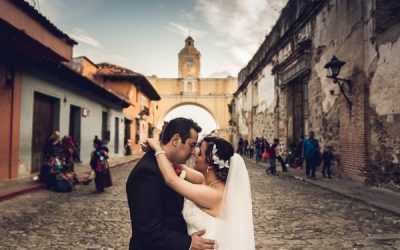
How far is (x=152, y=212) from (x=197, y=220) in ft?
1.13

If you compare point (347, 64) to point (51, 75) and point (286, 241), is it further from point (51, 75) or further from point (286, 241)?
point (51, 75)

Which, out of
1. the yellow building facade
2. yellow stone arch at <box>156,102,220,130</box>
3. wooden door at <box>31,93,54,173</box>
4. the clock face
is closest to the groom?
wooden door at <box>31,93,54,173</box>

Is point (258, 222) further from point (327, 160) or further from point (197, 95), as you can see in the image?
point (197, 95)

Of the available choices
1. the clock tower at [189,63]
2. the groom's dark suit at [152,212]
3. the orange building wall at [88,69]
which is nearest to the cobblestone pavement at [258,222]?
the groom's dark suit at [152,212]

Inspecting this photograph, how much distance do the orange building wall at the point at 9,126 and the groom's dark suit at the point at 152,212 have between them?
8968 millimetres

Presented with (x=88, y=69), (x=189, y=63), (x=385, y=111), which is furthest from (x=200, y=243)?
(x=189, y=63)

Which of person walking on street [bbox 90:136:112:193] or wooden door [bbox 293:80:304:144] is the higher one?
wooden door [bbox 293:80:304:144]

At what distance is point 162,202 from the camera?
1.93 meters

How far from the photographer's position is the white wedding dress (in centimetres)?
203

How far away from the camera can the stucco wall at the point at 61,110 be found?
10.7 m

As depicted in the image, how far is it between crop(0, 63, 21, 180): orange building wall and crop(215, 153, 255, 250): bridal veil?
8884 millimetres

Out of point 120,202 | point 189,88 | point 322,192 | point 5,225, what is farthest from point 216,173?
point 189,88

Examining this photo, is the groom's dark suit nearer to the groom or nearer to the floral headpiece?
the groom

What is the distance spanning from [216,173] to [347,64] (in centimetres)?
946
